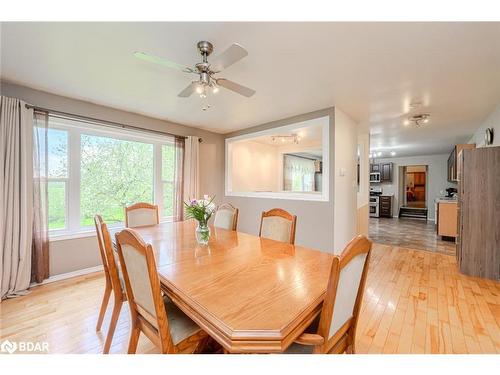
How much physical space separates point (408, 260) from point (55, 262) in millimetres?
4956

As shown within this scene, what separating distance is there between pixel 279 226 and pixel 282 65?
4.78ft

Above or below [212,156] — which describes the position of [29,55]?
above

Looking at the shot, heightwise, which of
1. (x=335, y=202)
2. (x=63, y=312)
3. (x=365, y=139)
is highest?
(x=365, y=139)

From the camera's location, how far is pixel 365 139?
186 inches

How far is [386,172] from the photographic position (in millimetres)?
8359

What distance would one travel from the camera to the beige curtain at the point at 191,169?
157 inches

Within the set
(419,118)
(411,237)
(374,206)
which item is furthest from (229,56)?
(374,206)

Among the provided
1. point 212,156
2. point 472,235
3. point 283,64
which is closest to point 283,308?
point 283,64

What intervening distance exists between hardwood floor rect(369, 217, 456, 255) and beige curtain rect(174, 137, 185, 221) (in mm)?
4073

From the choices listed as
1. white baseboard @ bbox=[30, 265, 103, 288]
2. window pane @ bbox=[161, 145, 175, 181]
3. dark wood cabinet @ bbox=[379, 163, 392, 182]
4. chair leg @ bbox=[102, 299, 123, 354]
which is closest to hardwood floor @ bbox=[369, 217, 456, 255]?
dark wood cabinet @ bbox=[379, 163, 392, 182]

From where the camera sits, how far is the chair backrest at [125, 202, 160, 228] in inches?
104

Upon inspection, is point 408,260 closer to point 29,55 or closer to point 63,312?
point 63,312

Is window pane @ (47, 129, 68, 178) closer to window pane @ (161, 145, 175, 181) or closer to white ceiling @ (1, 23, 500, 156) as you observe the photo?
white ceiling @ (1, 23, 500, 156)

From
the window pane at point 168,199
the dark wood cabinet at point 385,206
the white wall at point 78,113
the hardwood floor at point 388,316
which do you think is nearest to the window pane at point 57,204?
the white wall at point 78,113
